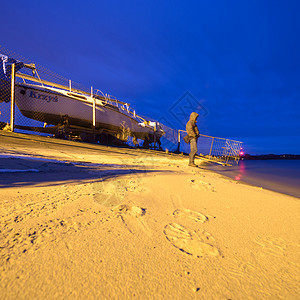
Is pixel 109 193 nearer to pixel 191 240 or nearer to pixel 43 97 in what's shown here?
pixel 191 240

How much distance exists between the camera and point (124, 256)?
0.87m

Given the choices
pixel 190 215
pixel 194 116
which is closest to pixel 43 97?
pixel 194 116

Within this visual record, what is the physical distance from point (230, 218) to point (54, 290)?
A: 4.78 ft

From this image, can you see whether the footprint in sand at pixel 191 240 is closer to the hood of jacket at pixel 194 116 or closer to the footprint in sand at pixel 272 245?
the footprint in sand at pixel 272 245

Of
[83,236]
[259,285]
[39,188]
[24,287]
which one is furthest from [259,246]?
[39,188]

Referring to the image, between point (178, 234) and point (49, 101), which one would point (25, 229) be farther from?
point (49, 101)

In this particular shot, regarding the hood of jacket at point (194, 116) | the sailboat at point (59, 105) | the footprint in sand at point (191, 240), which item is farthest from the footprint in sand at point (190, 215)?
the sailboat at point (59, 105)

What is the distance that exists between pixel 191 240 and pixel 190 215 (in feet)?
1.44

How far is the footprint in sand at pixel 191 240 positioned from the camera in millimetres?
972

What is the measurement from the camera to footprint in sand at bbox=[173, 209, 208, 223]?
4.69 ft

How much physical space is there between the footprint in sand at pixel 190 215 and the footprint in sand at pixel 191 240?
0.20 meters

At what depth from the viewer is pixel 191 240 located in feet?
3.54

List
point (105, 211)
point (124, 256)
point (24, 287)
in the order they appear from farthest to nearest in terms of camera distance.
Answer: point (105, 211), point (124, 256), point (24, 287)

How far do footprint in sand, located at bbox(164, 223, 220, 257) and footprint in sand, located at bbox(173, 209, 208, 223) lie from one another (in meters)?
0.20
